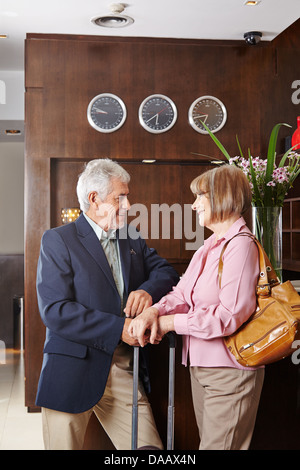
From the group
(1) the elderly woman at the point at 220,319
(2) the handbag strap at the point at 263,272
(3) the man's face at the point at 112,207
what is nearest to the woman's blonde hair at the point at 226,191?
(1) the elderly woman at the point at 220,319

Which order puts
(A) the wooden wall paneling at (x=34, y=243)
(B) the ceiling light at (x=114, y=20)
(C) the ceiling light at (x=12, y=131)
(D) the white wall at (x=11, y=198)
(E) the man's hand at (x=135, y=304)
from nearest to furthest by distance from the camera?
(E) the man's hand at (x=135, y=304) < (B) the ceiling light at (x=114, y=20) < (A) the wooden wall paneling at (x=34, y=243) < (C) the ceiling light at (x=12, y=131) < (D) the white wall at (x=11, y=198)

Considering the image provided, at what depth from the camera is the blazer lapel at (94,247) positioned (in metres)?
2.36

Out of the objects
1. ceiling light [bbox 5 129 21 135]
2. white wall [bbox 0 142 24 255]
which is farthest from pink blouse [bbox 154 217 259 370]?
white wall [bbox 0 142 24 255]

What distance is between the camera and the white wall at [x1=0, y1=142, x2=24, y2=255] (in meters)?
7.61

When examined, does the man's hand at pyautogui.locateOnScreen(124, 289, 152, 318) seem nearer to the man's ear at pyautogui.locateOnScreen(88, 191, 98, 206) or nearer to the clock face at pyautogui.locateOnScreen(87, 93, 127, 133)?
the man's ear at pyautogui.locateOnScreen(88, 191, 98, 206)

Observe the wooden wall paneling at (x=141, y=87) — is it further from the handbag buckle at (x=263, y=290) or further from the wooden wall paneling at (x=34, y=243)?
the handbag buckle at (x=263, y=290)

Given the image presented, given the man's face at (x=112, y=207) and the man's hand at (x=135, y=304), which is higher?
the man's face at (x=112, y=207)

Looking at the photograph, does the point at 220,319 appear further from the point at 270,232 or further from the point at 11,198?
the point at 11,198

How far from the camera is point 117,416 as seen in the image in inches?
95.2

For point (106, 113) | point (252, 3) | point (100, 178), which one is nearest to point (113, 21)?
point (106, 113)

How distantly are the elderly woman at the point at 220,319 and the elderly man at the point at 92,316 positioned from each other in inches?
7.6

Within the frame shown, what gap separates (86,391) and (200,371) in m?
0.47

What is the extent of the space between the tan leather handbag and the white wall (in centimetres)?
590
